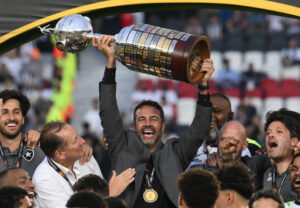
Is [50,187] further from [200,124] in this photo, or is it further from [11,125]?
[200,124]

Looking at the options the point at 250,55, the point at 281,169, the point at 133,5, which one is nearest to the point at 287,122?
the point at 281,169

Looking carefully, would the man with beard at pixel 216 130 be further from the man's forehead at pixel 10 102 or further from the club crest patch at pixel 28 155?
the man's forehead at pixel 10 102

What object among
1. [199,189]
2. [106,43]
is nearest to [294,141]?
[106,43]

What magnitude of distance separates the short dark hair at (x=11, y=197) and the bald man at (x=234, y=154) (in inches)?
85.5

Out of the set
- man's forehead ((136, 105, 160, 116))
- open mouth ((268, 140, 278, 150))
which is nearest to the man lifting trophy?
man's forehead ((136, 105, 160, 116))

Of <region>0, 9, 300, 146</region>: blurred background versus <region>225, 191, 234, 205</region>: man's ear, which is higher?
<region>0, 9, 300, 146</region>: blurred background

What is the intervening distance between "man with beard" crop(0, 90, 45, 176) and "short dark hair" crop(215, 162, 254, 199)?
2.17 m

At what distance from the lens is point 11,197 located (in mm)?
4848

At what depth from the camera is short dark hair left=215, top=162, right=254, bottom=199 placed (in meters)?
5.35

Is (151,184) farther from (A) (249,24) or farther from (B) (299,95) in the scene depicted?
(A) (249,24)

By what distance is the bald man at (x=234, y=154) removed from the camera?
21.6 ft

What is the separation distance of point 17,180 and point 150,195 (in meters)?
1.18

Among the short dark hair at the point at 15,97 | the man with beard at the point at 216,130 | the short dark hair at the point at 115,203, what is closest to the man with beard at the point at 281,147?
the man with beard at the point at 216,130

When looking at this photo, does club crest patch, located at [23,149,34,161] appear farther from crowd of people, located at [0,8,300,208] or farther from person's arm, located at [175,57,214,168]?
person's arm, located at [175,57,214,168]
